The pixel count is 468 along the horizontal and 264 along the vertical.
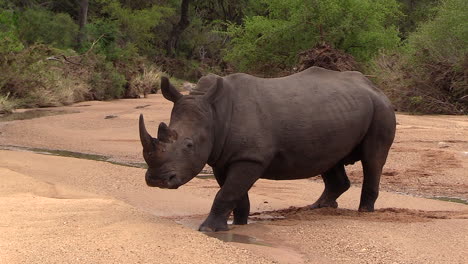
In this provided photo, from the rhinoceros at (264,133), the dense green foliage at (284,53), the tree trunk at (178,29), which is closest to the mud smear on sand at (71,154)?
the rhinoceros at (264,133)

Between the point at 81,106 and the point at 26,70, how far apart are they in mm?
2374

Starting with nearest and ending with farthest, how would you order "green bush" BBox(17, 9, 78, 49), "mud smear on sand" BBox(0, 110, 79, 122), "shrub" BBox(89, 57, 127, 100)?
1. "mud smear on sand" BBox(0, 110, 79, 122)
2. "shrub" BBox(89, 57, 127, 100)
3. "green bush" BBox(17, 9, 78, 49)

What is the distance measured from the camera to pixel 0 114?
21656 millimetres

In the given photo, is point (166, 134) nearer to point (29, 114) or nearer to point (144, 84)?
point (29, 114)

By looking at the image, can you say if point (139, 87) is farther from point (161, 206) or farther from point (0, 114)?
point (161, 206)

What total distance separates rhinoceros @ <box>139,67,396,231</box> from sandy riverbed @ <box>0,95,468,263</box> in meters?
0.42

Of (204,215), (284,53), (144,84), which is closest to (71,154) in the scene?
(204,215)

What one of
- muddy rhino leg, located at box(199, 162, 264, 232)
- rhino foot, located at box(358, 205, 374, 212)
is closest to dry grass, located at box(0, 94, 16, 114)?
rhino foot, located at box(358, 205, 374, 212)

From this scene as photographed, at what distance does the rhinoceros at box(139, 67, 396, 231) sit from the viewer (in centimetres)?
699

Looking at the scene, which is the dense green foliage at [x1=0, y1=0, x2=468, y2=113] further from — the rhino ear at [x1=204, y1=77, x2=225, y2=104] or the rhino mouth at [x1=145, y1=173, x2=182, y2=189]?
the rhino mouth at [x1=145, y1=173, x2=182, y2=189]

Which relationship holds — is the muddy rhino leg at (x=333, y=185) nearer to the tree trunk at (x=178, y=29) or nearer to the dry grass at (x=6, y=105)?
the dry grass at (x=6, y=105)

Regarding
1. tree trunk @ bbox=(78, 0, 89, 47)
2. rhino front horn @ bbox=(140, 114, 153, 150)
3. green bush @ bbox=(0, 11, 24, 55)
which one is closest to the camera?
rhino front horn @ bbox=(140, 114, 153, 150)

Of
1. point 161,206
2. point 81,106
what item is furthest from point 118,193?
point 81,106

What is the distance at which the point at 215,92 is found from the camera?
7.46 m
